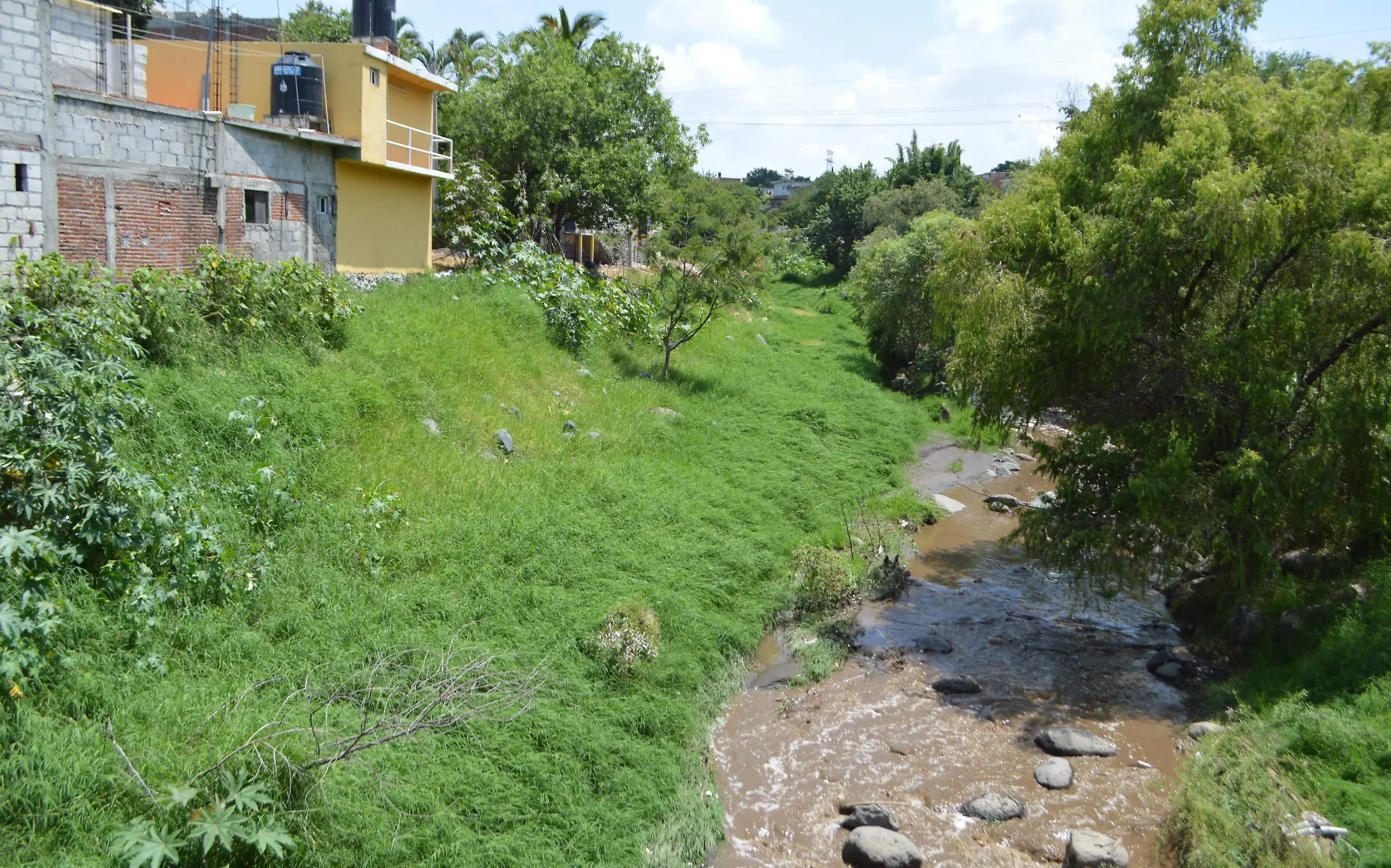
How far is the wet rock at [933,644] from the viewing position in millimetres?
12648

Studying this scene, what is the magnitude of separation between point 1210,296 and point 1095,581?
15.1 feet

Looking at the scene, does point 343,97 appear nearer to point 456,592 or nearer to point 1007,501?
point 456,592

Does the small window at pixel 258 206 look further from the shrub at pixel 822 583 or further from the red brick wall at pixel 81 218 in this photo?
the shrub at pixel 822 583

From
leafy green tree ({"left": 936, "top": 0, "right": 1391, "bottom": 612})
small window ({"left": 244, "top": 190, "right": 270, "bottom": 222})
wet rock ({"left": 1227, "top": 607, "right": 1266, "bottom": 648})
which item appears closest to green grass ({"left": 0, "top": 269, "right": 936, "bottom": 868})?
small window ({"left": 244, "top": 190, "right": 270, "bottom": 222})

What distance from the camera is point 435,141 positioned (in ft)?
82.9

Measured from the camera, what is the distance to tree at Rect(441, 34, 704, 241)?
2670cm

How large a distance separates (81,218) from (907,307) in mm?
21684

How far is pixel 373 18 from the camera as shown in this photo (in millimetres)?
23188

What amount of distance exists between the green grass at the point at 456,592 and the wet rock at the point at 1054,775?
3.53 m

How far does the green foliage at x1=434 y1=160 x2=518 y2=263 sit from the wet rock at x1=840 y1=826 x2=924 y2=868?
19.0m

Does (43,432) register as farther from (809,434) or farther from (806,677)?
(809,434)

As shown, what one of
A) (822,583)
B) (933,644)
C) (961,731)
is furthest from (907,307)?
(961,731)

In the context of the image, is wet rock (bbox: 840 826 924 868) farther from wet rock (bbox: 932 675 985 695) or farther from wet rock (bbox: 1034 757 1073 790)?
wet rock (bbox: 932 675 985 695)

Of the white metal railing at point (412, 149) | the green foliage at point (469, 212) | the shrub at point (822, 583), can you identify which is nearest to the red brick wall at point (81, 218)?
the white metal railing at point (412, 149)
